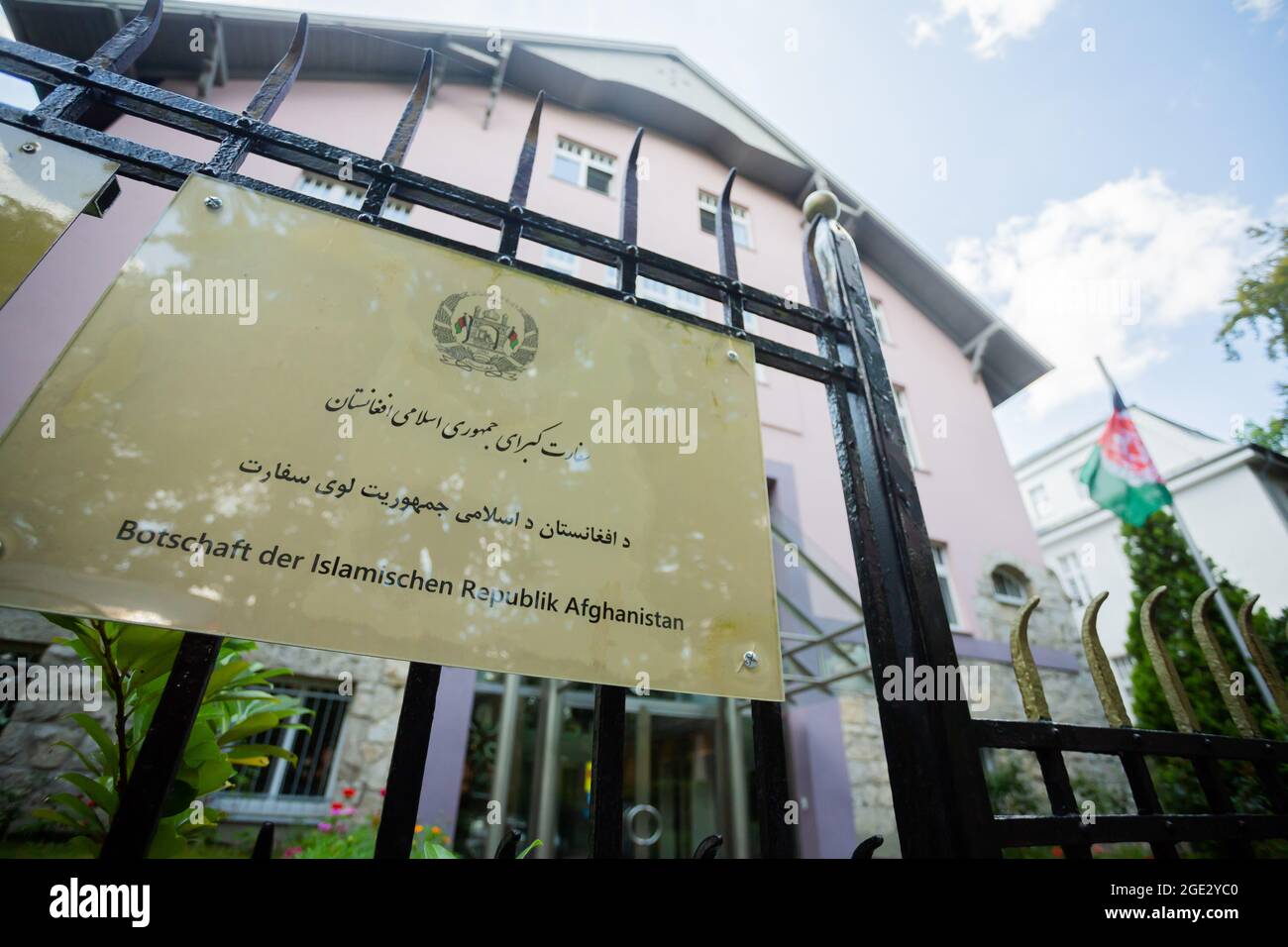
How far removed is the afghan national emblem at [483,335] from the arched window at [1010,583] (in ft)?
31.6

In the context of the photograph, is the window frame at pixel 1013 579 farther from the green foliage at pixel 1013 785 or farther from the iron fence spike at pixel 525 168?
the iron fence spike at pixel 525 168

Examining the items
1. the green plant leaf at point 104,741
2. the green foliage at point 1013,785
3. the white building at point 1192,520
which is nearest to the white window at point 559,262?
the green plant leaf at point 104,741

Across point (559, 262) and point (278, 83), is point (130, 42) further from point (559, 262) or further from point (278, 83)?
point (559, 262)

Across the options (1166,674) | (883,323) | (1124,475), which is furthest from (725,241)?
(883,323)

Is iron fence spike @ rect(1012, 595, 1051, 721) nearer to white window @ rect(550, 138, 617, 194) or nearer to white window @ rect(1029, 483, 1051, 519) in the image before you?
white window @ rect(550, 138, 617, 194)

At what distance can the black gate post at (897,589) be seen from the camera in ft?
4.05

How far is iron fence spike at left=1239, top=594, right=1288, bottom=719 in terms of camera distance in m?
1.59

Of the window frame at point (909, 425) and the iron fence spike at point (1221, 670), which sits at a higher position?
the window frame at point (909, 425)

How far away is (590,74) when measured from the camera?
8664 mm

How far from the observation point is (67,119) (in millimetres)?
1296

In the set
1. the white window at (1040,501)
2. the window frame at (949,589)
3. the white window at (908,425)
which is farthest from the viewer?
the white window at (1040,501)

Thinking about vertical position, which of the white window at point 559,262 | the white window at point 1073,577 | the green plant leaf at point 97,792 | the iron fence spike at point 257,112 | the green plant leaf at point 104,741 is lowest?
the green plant leaf at point 97,792

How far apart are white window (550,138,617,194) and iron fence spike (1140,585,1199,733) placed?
876cm
